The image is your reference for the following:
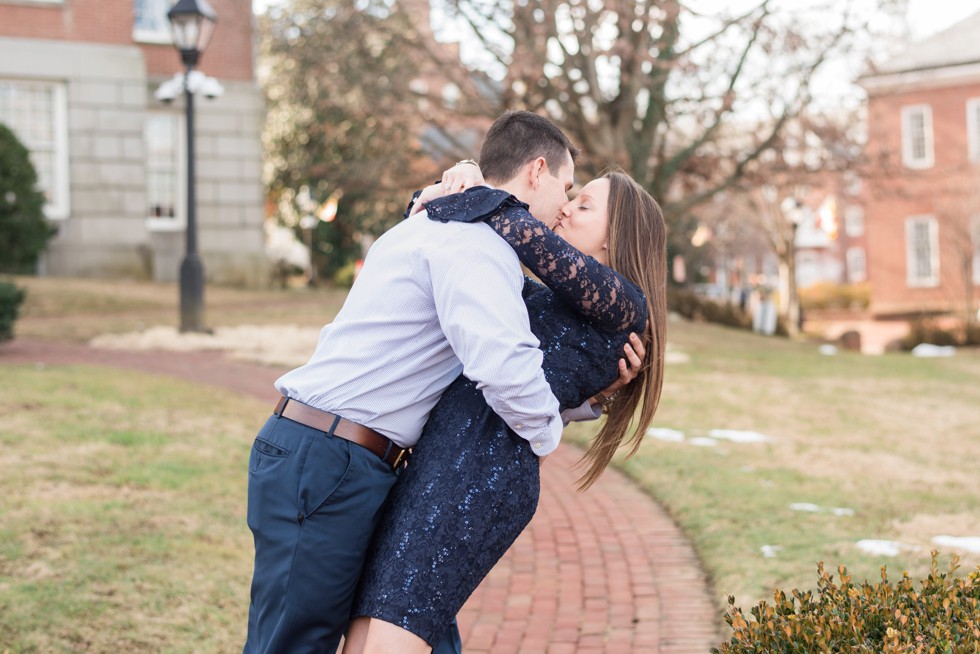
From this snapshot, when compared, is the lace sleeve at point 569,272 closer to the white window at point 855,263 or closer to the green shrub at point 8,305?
the green shrub at point 8,305

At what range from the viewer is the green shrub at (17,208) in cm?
1758

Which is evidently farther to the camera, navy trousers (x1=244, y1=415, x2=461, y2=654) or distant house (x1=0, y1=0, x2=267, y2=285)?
distant house (x1=0, y1=0, x2=267, y2=285)

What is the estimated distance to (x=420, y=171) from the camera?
1780 cm

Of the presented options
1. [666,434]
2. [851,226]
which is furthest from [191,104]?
[851,226]

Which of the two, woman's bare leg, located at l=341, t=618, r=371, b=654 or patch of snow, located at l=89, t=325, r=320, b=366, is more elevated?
patch of snow, located at l=89, t=325, r=320, b=366

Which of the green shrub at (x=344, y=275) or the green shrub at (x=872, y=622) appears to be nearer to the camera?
the green shrub at (x=872, y=622)

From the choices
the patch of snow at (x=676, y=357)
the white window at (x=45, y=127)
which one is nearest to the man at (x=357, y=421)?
the patch of snow at (x=676, y=357)

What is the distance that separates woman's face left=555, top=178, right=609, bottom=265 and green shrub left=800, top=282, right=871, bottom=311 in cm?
4411

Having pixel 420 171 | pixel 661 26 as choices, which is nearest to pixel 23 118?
pixel 420 171

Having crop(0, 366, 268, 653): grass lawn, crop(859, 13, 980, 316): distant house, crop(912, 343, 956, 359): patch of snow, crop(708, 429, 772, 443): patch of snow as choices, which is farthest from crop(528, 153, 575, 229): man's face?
crop(859, 13, 980, 316): distant house

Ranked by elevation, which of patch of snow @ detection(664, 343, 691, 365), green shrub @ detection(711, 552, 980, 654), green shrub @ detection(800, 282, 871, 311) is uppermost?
green shrub @ detection(800, 282, 871, 311)

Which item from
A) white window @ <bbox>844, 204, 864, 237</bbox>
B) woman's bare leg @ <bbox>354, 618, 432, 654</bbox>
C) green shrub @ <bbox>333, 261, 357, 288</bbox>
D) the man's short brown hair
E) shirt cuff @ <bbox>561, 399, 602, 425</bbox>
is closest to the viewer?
woman's bare leg @ <bbox>354, 618, 432, 654</bbox>

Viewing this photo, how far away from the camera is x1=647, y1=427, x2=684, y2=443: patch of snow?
28.8 feet

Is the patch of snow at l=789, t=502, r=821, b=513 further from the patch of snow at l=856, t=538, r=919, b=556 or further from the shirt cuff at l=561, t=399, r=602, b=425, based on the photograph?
the shirt cuff at l=561, t=399, r=602, b=425
